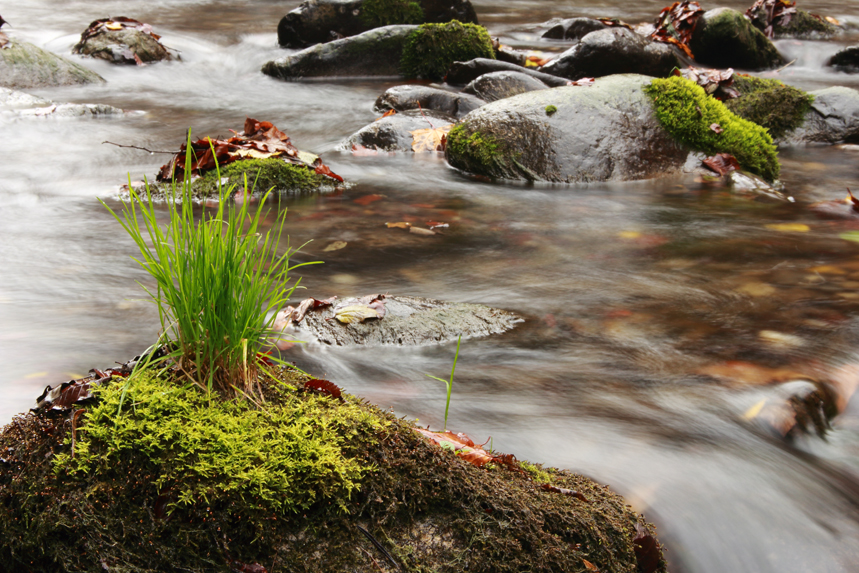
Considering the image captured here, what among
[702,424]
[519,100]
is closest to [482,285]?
[702,424]

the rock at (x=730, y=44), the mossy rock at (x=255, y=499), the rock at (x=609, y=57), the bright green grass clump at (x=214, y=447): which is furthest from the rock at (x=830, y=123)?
the bright green grass clump at (x=214, y=447)

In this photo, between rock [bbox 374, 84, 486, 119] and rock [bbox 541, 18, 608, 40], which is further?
rock [bbox 541, 18, 608, 40]

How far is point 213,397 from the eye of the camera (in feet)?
5.98

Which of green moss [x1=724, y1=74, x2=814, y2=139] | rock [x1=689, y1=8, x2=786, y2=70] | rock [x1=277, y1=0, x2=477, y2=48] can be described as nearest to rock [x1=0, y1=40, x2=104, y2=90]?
rock [x1=277, y1=0, x2=477, y2=48]

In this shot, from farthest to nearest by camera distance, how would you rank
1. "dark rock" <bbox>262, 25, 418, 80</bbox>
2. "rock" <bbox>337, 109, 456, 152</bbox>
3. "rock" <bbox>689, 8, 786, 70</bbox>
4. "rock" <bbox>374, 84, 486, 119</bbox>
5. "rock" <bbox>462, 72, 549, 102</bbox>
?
"rock" <bbox>689, 8, 786, 70</bbox>
"dark rock" <bbox>262, 25, 418, 80</bbox>
"rock" <bbox>462, 72, 549, 102</bbox>
"rock" <bbox>374, 84, 486, 119</bbox>
"rock" <bbox>337, 109, 456, 152</bbox>

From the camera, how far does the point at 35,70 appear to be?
34.1 feet

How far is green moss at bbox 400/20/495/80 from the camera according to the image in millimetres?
11219

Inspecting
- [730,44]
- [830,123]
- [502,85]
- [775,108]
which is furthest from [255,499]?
[730,44]

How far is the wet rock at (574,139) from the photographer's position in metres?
6.64

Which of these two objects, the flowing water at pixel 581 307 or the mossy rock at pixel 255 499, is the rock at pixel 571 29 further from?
the mossy rock at pixel 255 499

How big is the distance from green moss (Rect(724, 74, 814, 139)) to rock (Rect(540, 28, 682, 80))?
2.27 metres

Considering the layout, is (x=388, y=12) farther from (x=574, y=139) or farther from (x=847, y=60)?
(x=847, y=60)

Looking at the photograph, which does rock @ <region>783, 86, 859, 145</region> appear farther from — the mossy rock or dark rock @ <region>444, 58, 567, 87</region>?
the mossy rock

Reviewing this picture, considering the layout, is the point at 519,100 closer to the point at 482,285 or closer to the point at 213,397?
the point at 482,285
